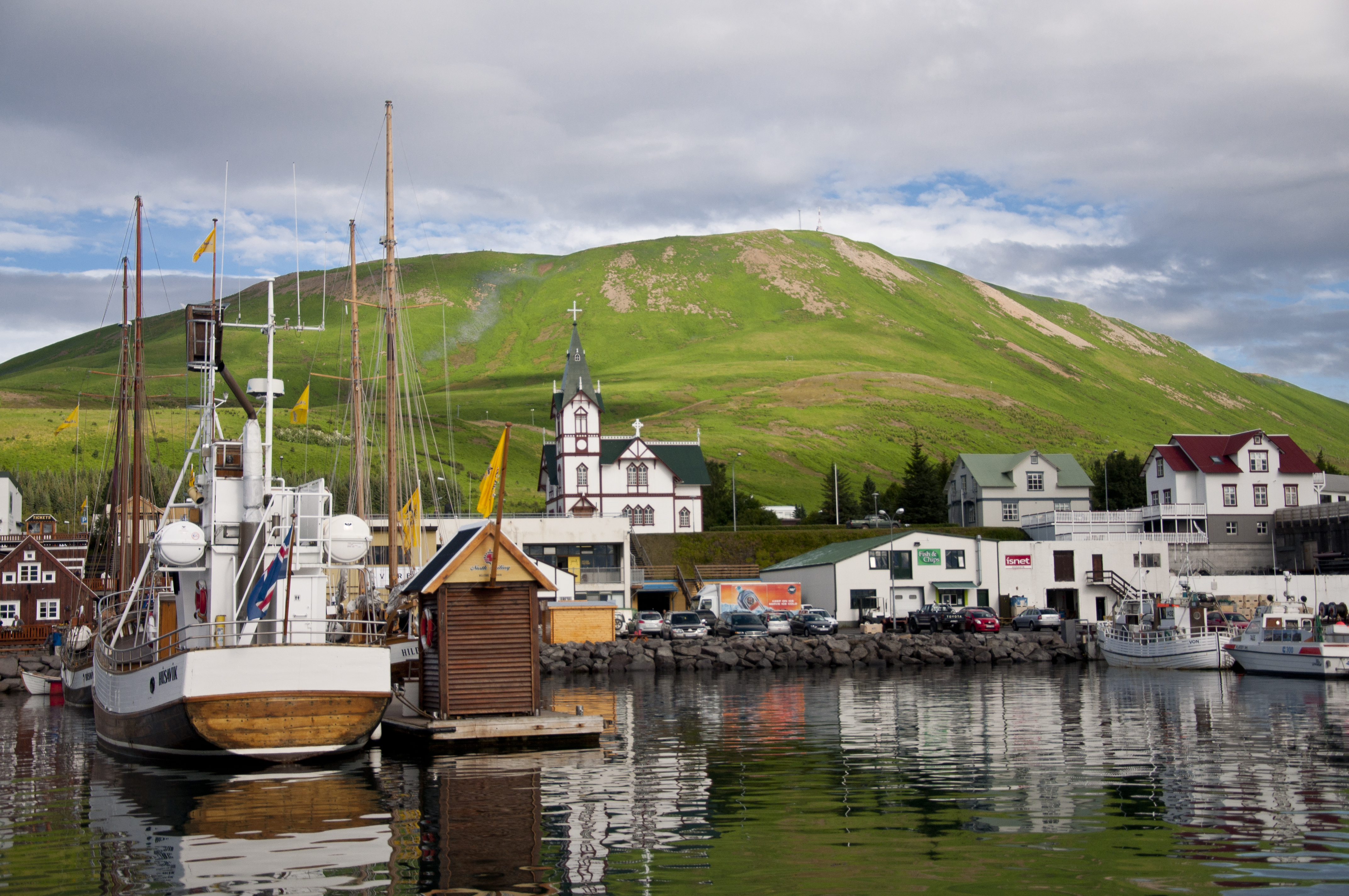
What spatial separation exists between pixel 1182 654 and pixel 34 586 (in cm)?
6729

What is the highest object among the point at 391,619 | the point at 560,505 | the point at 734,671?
the point at 560,505

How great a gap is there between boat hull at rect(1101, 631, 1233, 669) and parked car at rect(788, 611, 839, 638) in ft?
58.7

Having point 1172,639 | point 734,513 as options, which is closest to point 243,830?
point 1172,639

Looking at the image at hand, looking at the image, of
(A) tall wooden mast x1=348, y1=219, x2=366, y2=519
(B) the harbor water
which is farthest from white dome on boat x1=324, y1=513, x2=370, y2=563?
(A) tall wooden mast x1=348, y1=219, x2=366, y2=519

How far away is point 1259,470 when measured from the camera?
94812mm

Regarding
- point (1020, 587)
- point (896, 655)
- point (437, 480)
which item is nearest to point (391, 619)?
point (896, 655)

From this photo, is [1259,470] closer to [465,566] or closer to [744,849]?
[465,566]

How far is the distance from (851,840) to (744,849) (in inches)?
61.2

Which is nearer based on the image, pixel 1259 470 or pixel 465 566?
pixel 465 566

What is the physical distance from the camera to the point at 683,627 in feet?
224

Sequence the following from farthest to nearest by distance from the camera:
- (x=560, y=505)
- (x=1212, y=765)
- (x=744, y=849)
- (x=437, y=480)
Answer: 1. (x=437, y=480)
2. (x=560, y=505)
3. (x=1212, y=765)
4. (x=744, y=849)

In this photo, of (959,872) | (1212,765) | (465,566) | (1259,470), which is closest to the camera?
(959,872)

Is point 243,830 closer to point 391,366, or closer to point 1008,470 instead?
point 391,366

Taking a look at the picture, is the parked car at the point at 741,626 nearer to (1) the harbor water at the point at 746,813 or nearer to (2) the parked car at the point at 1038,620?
(2) the parked car at the point at 1038,620
